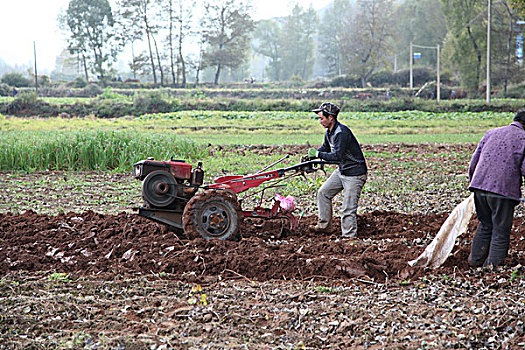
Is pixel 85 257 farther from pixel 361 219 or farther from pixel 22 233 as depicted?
pixel 361 219

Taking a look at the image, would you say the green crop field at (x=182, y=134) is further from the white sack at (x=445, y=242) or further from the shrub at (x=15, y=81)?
the shrub at (x=15, y=81)

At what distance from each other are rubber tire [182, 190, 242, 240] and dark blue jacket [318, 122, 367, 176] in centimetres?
148

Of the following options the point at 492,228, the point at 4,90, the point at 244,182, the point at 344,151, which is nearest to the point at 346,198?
the point at 344,151

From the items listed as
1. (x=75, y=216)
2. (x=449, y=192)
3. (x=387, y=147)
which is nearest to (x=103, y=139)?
(x=75, y=216)

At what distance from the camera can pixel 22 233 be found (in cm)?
811

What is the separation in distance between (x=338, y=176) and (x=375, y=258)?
1910 mm

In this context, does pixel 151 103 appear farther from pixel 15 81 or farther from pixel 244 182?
pixel 244 182

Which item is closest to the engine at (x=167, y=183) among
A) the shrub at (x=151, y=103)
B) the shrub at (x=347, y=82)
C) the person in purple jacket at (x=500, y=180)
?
the person in purple jacket at (x=500, y=180)

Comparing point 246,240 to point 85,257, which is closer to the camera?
point 85,257

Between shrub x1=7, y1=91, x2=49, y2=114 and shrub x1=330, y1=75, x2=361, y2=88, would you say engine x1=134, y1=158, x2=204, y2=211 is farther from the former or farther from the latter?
shrub x1=330, y1=75, x2=361, y2=88

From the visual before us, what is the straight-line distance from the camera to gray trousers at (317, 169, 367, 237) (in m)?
8.27

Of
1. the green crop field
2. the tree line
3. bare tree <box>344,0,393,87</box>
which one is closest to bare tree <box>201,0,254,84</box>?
the tree line

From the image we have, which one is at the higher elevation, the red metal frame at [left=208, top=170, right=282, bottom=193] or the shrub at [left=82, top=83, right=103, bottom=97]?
the shrub at [left=82, top=83, right=103, bottom=97]

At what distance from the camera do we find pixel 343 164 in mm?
8297
